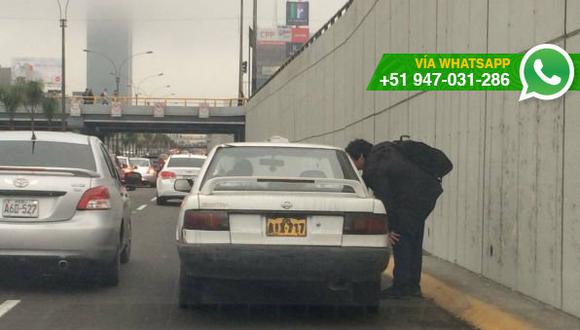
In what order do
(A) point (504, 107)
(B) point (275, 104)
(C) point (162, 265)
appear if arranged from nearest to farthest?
(A) point (504, 107)
(C) point (162, 265)
(B) point (275, 104)

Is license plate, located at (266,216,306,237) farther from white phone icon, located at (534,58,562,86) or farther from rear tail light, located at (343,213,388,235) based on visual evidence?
white phone icon, located at (534,58,562,86)

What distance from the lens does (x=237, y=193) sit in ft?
21.5

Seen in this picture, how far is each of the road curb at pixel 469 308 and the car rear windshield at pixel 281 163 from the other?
1.47 metres

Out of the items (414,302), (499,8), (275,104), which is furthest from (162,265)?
(275,104)

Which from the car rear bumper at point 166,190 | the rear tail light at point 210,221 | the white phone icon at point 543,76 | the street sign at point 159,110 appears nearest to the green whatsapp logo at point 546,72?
the white phone icon at point 543,76

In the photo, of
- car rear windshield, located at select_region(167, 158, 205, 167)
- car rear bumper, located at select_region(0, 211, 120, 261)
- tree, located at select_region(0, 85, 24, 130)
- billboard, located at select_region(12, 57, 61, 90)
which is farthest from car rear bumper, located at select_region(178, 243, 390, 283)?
billboard, located at select_region(12, 57, 61, 90)

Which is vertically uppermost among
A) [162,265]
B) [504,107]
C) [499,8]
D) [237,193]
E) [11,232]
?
[499,8]

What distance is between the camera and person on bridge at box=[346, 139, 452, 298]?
7578mm

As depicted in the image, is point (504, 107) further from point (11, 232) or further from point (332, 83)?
point (332, 83)

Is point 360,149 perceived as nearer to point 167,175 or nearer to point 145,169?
point 167,175

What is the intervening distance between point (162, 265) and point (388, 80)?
5911 mm

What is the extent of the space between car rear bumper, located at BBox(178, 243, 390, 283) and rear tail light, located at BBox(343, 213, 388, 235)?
0.45 feet

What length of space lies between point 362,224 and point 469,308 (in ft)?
4.76

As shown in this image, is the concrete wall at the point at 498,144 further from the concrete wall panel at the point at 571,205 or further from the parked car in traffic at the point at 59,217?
the parked car in traffic at the point at 59,217
